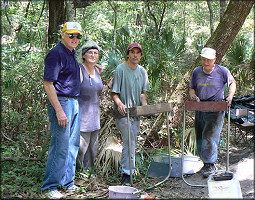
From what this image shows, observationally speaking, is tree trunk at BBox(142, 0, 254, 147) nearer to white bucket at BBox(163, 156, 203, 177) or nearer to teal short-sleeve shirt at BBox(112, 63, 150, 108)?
white bucket at BBox(163, 156, 203, 177)

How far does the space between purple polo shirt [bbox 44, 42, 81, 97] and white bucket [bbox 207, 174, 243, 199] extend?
6.15 feet

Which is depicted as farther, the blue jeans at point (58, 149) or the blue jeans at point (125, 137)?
the blue jeans at point (125, 137)

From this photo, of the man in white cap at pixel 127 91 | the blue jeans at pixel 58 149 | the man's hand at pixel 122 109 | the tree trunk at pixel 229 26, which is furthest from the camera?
the tree trunk at pixel 229 26

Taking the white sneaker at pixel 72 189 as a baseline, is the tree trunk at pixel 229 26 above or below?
above

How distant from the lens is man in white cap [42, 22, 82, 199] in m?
3.31

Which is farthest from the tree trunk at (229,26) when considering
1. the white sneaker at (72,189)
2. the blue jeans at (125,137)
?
the white sneaker at (72,189)

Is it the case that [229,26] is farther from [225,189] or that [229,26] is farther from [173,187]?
[225,189]

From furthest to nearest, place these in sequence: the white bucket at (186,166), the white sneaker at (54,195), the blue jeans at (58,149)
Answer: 1. the white bucket at (186,166)
2. the blue jeans at (58,149)
3. the white sneaker at (54,195)

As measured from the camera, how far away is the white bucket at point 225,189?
104 inches

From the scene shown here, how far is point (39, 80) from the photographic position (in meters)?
5.12

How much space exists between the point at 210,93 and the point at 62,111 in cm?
221

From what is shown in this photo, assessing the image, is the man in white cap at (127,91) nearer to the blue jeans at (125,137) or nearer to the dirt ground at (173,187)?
the blue jeans at (125,137)

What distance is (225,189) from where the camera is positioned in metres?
2.70

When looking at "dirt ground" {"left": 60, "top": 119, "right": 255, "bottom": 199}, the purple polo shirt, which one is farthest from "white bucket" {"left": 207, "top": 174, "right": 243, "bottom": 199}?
the purple polo shirt
